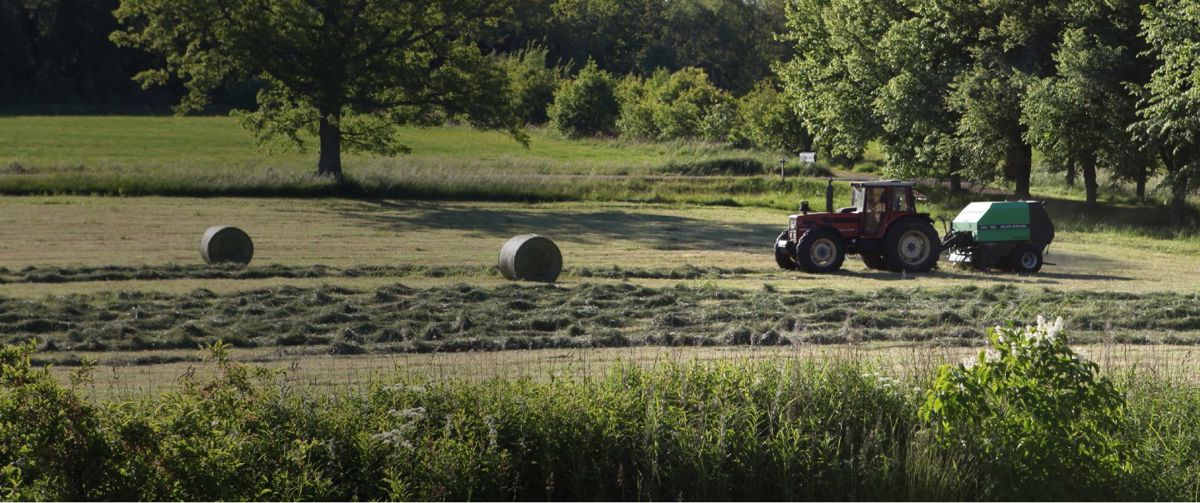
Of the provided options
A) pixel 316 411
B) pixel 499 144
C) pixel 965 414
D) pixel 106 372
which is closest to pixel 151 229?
pixel 106 372

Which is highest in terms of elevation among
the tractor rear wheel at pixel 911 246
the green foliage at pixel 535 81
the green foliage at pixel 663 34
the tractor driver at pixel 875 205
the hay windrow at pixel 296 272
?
the green foliage at pixel 663 34

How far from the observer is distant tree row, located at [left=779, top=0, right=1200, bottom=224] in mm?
36438

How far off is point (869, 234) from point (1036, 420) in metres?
17.9

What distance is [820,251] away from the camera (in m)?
26.4

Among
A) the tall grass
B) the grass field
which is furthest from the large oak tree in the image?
the tall grass

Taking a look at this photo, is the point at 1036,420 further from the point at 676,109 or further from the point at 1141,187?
the point at 676,109

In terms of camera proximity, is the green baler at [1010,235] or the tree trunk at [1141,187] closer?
the green baler at [1010,235]

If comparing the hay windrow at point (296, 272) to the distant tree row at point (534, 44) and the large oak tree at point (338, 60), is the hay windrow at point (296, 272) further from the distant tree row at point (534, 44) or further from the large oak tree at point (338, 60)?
the distant tree row at point (534, 44)

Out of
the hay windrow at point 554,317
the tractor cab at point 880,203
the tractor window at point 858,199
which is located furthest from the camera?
the tractor window at point 858,199

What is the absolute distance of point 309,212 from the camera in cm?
3966

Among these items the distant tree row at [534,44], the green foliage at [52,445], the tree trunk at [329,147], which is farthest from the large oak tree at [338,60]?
the green foliage at [52,445]

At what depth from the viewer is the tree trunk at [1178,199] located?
1468 inches

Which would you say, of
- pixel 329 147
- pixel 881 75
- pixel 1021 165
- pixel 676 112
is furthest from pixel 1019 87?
pixel 676 112

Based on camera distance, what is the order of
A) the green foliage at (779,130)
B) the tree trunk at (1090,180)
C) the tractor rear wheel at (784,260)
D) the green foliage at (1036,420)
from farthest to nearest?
the green foliage at (779,130) → the tree trunk at (1090,180) → the tractor rear wheel at (784,260) → the green foliage at (1036,420)
